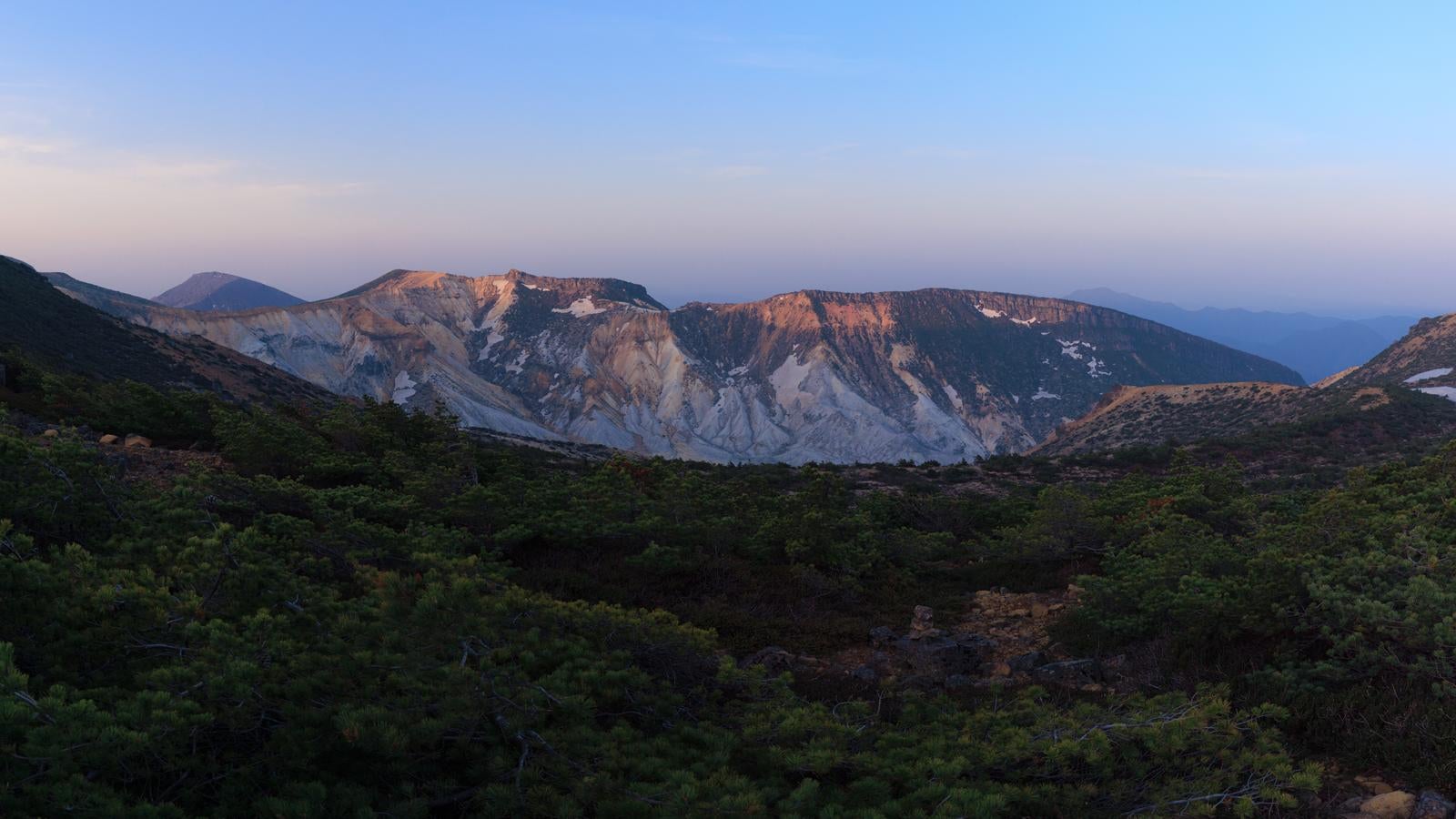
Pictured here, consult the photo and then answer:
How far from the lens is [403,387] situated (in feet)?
303

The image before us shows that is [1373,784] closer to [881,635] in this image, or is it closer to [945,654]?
[945,654]

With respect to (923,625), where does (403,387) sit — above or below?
above

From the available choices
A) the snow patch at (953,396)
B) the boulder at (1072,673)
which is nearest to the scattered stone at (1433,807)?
the boulder at (1072,673)

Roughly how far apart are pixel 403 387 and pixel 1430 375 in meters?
101

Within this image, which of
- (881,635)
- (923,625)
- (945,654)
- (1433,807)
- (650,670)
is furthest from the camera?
(923,625)

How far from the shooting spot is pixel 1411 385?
5144 cm

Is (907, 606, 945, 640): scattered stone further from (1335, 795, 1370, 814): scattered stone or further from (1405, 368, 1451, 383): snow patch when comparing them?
(1405, 368, 1451, 383): snow patch

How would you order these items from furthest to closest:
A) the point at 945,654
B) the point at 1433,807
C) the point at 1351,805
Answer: the point at 945,654
the point at 1351,805
the point at 1433,807

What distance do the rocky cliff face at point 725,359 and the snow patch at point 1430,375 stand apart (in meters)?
46.6

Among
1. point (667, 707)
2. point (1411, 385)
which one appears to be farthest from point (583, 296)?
point (667, 707)

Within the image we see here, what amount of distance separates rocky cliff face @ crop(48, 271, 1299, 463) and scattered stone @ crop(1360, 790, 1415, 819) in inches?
3332

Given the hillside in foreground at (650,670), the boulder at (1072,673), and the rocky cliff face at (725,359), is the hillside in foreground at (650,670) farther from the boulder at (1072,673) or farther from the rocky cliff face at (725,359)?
the rocky cliff face at (725,359)

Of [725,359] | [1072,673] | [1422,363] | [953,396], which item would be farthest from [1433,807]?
[725,359]

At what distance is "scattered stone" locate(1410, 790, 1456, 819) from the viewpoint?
513 cm
